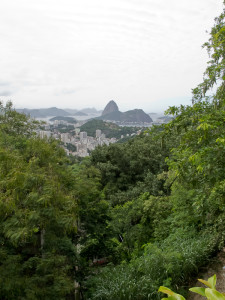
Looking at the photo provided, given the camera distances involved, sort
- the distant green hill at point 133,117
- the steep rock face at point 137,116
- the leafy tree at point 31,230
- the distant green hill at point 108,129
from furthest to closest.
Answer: the distant green hill at point 133,117 < the steep rock face at point 137,116 < the distant green hill at point 108,129 < the leafy tree at point 31,230

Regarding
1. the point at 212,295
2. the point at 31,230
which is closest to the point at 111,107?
the point at 31,230

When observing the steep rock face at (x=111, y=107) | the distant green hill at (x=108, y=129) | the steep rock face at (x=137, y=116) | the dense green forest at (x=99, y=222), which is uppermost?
the steep rock face at (x=111, y=107)

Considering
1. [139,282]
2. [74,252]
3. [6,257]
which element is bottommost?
[139,282]

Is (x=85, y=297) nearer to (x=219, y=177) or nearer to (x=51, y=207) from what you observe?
(x=51, y=207)

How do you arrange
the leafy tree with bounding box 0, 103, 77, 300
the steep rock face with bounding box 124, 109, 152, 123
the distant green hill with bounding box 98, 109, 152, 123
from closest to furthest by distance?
the leafy tree with bounding box 0, 103, 77, 300 < the steep rock face with bounding box 124, 109, 152, 123 < the distant green hill with bounding box 98, 109, 152, 123

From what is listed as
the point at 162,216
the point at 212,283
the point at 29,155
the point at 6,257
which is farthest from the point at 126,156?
the point at 212,283

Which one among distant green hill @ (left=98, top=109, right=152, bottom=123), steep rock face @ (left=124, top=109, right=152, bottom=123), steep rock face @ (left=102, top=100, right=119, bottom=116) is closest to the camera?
steep rock face @ (left=124, top=109, right=152, bottom=123)

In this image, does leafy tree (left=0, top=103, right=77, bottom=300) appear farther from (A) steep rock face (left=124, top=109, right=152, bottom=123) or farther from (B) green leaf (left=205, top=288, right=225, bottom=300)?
(A) steep rock face (left=124, top=109, right=152, bottom=123)

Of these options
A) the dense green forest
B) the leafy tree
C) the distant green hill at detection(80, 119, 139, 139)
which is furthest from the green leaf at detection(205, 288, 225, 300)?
the distant green hill at detection(80, 119, 139, 139)

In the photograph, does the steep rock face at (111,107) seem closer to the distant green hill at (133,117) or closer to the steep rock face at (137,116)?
the distant green hill at (133,117)

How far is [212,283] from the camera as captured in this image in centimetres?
75

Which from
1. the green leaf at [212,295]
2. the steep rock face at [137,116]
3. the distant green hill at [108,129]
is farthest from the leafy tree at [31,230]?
the steep rock face at [137,116]

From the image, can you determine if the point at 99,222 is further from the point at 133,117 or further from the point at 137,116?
the point at 133,117

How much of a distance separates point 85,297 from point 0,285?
2.31m
